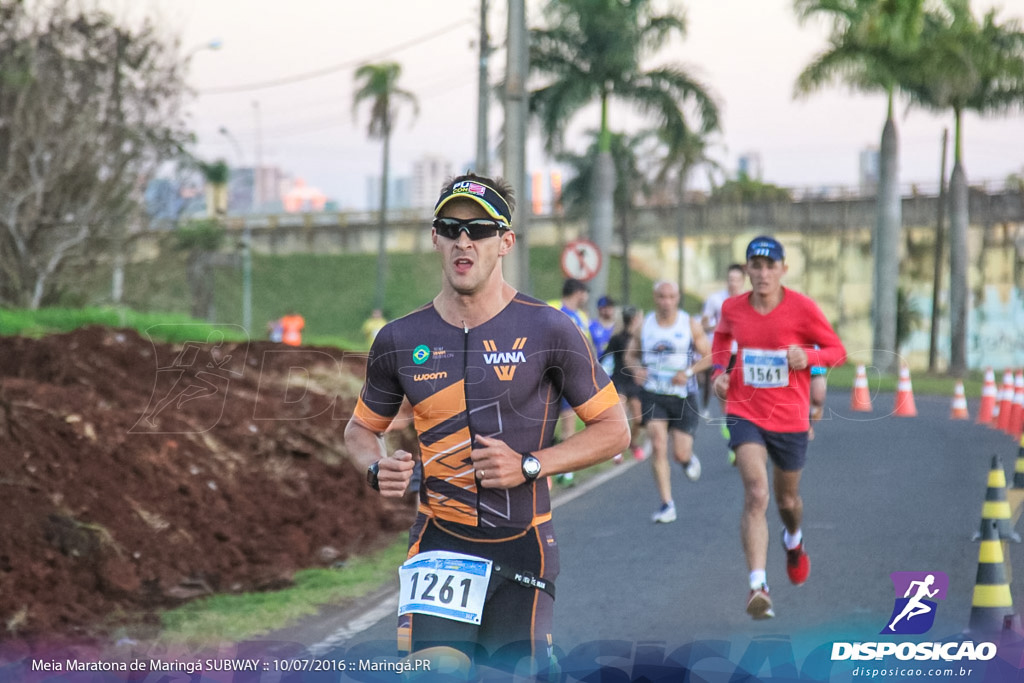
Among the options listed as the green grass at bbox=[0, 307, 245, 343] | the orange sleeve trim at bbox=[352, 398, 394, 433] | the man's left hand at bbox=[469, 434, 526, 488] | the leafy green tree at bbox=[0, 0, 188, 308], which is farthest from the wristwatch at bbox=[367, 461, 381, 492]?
the leafy green tree at bbox=[0, 0, 188, 308]

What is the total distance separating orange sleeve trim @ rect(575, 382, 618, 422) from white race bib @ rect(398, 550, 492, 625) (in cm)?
64

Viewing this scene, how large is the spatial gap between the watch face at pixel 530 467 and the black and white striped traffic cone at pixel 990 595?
3.51 m

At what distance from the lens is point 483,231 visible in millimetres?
4473

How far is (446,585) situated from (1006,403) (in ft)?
64.3

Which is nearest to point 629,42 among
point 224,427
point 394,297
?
point 224,427

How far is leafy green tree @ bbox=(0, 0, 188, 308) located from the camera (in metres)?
19.0

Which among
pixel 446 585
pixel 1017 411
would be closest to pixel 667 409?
pixel 446 585

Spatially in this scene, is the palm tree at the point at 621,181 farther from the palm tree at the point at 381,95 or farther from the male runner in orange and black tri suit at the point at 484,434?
the male runner in orange and black tri suit at the point at 484,434

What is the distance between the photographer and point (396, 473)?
432 centimetres

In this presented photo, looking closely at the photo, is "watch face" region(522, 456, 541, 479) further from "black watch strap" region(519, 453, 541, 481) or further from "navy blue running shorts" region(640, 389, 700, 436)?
"navy blue running shorts" region(640, 389, 700, 436)

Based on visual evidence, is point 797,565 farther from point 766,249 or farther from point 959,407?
point 959,407

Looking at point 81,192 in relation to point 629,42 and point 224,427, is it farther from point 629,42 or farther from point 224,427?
point 629,42

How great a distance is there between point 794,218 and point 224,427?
194ft

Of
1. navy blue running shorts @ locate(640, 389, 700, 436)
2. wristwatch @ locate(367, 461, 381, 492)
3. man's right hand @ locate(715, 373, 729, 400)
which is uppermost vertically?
wristwatch @ locate(367, 461, 381, 492)
